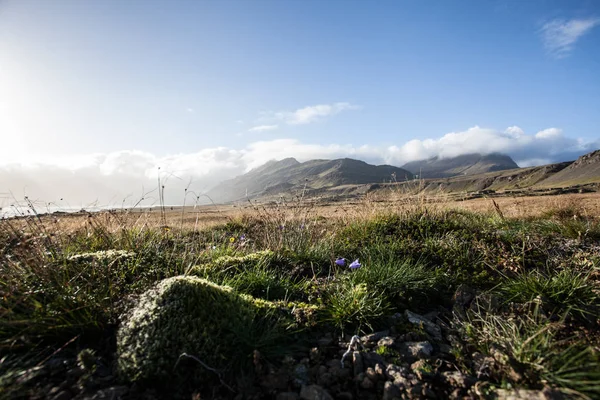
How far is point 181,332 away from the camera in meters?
2.60

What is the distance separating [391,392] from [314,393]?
0.59 meters

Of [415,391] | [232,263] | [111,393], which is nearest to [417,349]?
[415,391]

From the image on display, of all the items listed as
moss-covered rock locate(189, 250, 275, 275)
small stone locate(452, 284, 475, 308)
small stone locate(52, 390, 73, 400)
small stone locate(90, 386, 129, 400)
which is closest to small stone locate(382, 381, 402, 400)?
small stone locate(452, 284, 475, 308)

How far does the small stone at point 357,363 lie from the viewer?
261 centimetres

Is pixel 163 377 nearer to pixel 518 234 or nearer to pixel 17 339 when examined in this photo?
pixel 17 339

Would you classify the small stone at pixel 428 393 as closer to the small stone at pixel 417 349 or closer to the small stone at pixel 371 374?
the small stone at pixel 371 374

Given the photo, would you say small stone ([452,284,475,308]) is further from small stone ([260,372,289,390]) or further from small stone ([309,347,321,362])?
small stone ([260,372,289,390])

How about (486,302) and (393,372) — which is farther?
(486,302)

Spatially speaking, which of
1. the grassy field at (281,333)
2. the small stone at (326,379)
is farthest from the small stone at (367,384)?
the small stone at (326,379)

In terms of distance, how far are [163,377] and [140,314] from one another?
595 millimetres

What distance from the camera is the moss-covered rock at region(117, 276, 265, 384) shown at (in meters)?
2.43

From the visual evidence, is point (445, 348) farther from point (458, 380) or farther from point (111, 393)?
point (111, 393)

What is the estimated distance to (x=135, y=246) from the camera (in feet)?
17.3

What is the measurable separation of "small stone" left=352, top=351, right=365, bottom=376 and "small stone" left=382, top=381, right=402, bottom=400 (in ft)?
0.94
